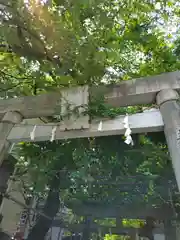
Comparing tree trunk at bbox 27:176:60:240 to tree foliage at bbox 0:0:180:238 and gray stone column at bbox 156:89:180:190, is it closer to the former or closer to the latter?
tree foliage at bbox 0:0:180:238

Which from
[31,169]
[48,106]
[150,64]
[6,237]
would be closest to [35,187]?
[31,169]

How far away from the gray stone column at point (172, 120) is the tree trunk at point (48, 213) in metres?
1.29

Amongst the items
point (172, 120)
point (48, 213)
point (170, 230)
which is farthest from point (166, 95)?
point (48, 213)

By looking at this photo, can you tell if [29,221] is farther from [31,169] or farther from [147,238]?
[147,238]

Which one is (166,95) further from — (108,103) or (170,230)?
(170,230)

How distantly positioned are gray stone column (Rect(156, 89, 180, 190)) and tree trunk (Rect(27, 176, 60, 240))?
129cm

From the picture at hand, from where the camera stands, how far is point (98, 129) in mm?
2057

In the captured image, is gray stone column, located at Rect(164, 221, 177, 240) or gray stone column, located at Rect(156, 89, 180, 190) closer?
gray stone column, located at Rect(156, 89, 180, 190)

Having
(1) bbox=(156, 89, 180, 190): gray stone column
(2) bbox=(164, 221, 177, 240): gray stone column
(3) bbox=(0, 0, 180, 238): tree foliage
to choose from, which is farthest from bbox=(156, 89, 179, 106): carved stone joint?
(2) bbox=(164, 221, 177, 240): gray stone column

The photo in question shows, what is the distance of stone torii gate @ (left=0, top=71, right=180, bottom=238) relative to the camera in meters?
1.88

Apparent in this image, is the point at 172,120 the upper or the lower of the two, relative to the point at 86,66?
lower

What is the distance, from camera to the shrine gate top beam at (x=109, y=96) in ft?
6.65

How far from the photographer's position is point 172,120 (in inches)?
70.4

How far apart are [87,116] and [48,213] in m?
1.12
